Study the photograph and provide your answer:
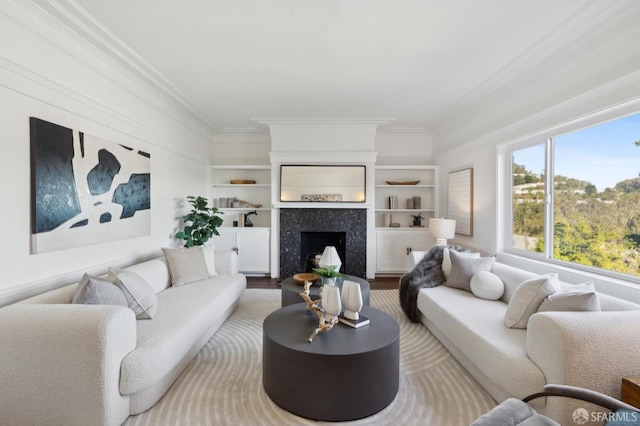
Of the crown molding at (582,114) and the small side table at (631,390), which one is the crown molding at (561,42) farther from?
the small side table at (631,390)

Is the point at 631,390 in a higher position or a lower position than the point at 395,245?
lower

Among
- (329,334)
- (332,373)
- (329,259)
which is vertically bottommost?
(332,373)

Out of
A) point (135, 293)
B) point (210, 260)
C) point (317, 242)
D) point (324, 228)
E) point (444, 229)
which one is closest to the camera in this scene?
point (135, 293)

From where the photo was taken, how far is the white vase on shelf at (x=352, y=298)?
6.62 ft

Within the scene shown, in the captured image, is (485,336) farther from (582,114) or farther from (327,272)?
(582,114)

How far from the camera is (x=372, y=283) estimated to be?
186 inches

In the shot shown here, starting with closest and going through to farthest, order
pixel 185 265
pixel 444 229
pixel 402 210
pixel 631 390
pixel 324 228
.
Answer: pixel 631 390, pixel 185 265, pixel 444 229, pixel 324 228, pixel 402 210

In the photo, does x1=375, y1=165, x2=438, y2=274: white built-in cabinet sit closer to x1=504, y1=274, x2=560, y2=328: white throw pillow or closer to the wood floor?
the wood floor

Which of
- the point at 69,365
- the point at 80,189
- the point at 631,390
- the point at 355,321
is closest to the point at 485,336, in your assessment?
the point at 631,390

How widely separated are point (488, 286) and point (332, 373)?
1.85 meters

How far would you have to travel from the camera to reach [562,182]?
2.79 m

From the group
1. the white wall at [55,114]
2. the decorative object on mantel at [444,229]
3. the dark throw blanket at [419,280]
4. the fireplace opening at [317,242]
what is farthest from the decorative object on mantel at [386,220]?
the white wall at [55,114]

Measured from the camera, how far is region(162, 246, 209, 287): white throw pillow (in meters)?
3.11

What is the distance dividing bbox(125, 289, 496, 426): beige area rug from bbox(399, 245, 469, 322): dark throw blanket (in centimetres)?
38
